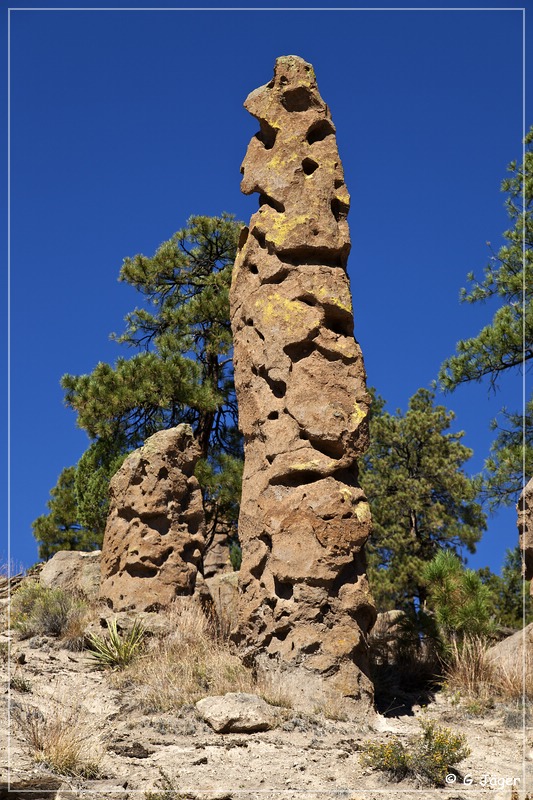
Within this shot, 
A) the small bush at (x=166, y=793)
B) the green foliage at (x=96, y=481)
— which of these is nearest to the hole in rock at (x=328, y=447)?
the small bush at (x=166, y=793)

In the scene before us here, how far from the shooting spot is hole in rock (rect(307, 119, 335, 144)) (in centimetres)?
1295

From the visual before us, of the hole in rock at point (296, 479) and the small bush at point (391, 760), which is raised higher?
the hole in rock at point (296, 479)

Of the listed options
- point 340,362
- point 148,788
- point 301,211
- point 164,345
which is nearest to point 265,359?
point 340,362

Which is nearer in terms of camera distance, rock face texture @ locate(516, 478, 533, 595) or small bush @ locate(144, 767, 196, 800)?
small bush @ locate(144, 767, 196, 800)

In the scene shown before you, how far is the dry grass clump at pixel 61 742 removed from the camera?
28.4 ft

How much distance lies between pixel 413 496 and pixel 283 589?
47.8 ft

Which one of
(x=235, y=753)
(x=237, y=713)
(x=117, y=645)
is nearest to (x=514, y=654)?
(x=237, y=713)

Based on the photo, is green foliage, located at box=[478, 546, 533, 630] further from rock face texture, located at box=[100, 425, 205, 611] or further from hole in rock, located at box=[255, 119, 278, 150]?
hole in rock, located at box=[255, 119, 278, 150]

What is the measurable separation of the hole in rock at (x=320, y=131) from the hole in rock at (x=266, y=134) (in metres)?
0.44

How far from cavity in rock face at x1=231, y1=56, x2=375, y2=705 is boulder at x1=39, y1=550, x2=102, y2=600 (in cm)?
409

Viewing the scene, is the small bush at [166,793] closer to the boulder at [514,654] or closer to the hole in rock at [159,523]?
the boulder at [514,654]

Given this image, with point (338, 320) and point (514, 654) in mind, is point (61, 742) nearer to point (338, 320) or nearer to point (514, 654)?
point (338, 320)

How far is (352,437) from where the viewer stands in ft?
37.7

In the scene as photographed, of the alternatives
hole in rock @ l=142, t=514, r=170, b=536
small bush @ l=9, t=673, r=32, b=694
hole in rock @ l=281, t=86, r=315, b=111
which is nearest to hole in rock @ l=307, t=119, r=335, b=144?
hole in rock @ l=281, t=86, r=315, b=111
